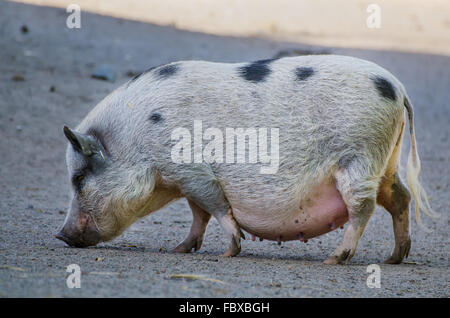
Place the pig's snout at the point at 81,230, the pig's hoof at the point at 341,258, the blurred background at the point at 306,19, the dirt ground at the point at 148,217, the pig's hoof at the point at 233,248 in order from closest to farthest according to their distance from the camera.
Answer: the dirt ground at the point at 148,217
the pig's hoof at the point at 341,258
the pig's hoof at the point at 233,248
the pig's snout at the point at 81,230
the blurred background at the point at 306,19

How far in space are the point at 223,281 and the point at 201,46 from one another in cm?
1049

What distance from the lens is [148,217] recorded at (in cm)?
719

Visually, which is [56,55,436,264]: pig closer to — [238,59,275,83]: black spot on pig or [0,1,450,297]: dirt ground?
[238,59,275,83]: black spot on pig

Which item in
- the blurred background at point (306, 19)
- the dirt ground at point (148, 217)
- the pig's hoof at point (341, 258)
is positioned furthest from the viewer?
the blurred background at point (306, 19)

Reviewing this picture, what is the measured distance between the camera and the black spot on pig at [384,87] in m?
5.13

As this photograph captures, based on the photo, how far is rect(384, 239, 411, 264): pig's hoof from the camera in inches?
217

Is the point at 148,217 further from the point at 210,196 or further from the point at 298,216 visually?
the point at 298,216

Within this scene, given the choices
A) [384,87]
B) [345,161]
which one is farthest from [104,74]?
[345,161]

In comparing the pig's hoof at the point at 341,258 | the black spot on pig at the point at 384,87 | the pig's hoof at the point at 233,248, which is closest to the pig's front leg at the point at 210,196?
the pig's hoof at the point at 233,248

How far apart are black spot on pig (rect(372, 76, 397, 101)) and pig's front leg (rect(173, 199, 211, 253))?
160 centimetres

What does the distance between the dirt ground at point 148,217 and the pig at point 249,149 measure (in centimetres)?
31

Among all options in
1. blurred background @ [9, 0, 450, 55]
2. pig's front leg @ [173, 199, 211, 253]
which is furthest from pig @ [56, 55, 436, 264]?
blurred background @ [9, 0, 450, 55]

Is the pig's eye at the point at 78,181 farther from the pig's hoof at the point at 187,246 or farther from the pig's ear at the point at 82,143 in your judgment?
the pig's hoof at the point at 187,246
